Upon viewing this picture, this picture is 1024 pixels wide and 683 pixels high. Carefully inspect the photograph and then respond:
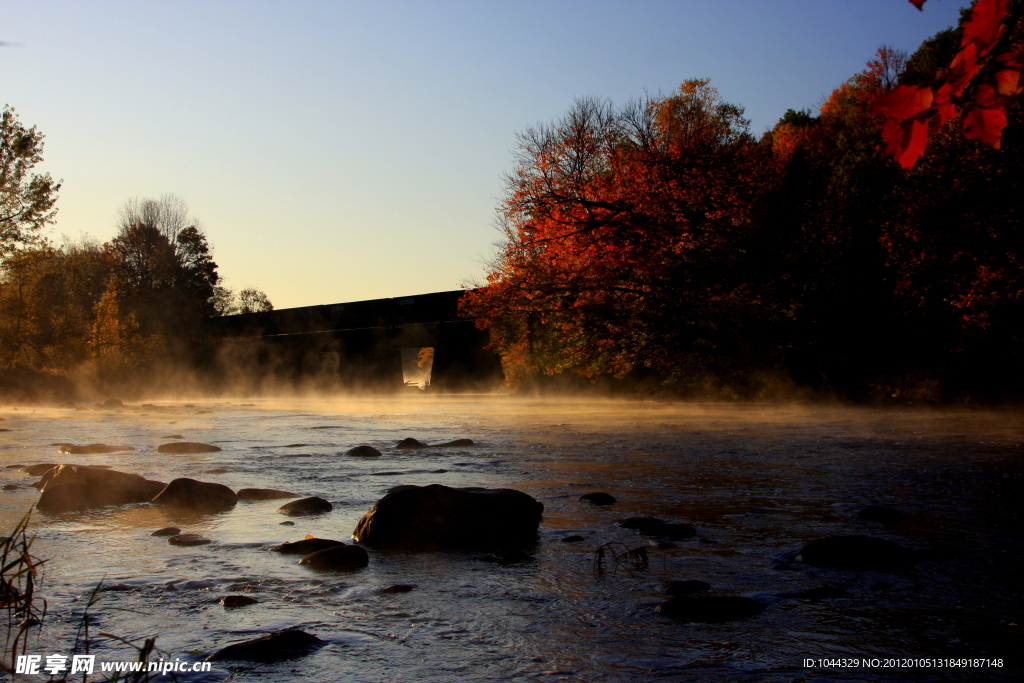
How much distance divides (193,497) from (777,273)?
18.9 meters

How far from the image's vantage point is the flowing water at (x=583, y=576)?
4.00m

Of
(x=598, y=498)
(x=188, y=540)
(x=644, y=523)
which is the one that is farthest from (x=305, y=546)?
(x=598, y=498)

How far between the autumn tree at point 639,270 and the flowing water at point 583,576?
12043 mm

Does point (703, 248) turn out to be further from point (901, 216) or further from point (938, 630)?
point (938, 630)

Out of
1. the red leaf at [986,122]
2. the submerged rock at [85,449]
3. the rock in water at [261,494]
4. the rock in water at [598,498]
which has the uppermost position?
the red leaf at [986,122]

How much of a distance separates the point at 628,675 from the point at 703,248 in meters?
21.2

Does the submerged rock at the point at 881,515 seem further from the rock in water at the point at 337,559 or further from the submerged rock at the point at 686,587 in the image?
the rock in water at the point at 337,559

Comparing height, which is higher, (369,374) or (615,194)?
(615,194)

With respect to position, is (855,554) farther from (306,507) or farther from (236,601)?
(306,507)

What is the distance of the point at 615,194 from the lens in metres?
25.7

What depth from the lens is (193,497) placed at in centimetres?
820

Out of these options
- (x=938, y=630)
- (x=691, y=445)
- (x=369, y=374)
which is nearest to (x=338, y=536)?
(x=938, y=630)

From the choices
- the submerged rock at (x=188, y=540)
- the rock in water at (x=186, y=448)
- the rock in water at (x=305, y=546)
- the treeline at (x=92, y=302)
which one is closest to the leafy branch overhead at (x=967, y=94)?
the rock in water at (x=305, y=546)

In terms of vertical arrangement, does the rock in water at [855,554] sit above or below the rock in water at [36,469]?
above
